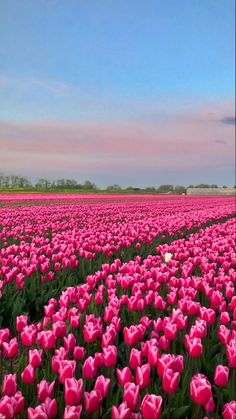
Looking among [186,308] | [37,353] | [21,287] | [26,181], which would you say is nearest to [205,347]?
[186,308]

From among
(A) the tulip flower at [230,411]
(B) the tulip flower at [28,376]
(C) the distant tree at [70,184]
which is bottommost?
(A) the tulip flower at [230,411]

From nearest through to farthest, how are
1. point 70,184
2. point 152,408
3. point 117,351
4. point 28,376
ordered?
point 152,408 → point 28,376 → point 117,351 → point 70,184

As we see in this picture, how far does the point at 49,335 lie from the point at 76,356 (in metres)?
0.28

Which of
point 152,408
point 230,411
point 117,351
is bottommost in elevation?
point 117,351

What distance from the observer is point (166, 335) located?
332cm

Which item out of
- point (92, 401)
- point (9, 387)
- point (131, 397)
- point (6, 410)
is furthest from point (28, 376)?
point (131, 397)

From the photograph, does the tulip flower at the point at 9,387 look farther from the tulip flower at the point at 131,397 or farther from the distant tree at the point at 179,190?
the distant tree at the point at 179,190

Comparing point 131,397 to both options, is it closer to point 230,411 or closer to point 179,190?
point 230,411

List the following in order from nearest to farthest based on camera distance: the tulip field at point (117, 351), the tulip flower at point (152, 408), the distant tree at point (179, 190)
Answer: the tulip flower at point (152, 408) < the tulip field at point (117, 351) < the distant tree at point (179, 190)

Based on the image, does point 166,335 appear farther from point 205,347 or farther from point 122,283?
point 122,283

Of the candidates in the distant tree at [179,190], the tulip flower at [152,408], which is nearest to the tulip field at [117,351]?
the tulip flower at [152,408]

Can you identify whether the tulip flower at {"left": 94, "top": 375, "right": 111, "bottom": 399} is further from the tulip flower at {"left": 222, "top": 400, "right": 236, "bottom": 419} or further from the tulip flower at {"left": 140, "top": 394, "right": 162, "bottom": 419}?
the tulip flower at {"left": 222, "top": 400, "right": 236, "bottom": 419}

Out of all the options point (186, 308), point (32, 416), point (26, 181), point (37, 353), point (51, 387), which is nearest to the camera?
point (32, 416)

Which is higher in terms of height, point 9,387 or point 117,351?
point 9,387
